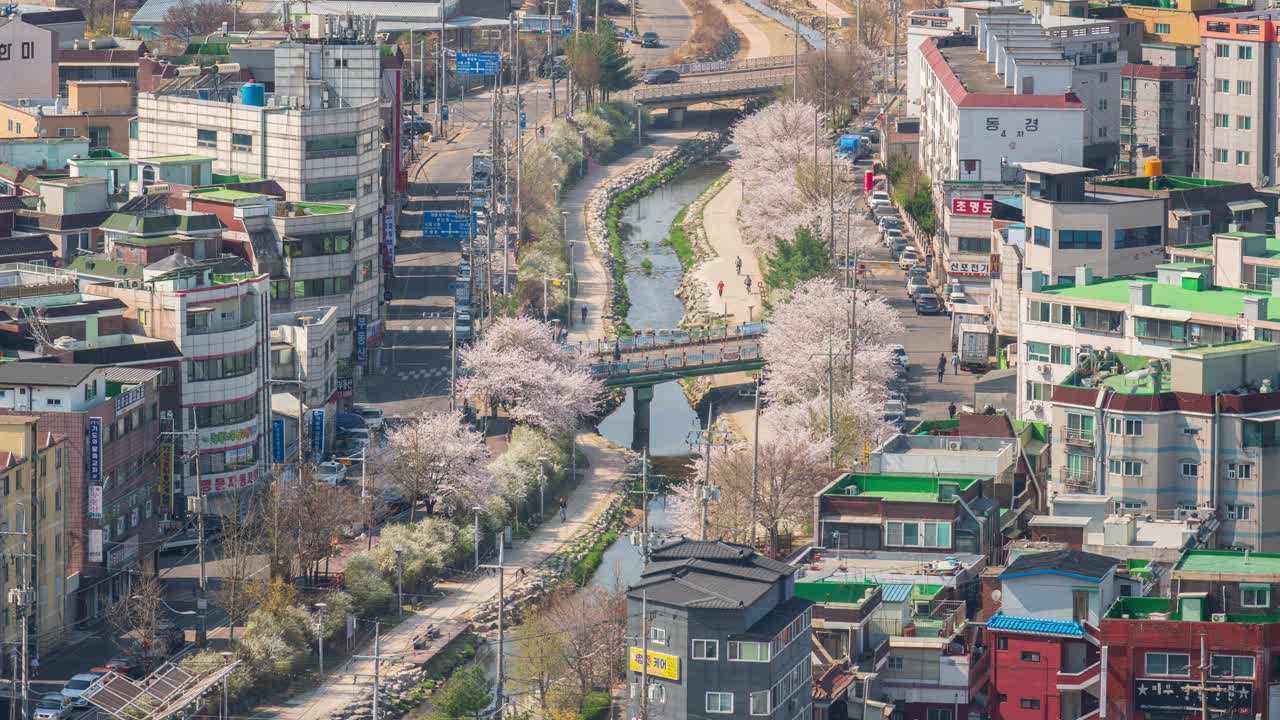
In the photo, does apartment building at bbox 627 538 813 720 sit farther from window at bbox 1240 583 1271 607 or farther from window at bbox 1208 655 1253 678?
window at bbox 1240 583 1271 607

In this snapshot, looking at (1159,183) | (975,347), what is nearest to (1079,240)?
(975,347)

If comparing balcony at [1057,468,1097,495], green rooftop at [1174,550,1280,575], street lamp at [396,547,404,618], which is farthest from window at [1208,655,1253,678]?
street lamp at [396,547,404,618]

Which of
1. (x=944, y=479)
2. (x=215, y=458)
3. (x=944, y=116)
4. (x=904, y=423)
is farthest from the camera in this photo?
(x=944, y=116)

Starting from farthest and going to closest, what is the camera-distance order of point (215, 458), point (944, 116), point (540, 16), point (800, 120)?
point (540, 16) < point (800, 120) < point (944, 116) < point (215, 458)

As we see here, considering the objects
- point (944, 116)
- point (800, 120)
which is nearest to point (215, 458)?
point (944, 116)

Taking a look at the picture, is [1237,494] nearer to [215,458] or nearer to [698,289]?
[215,458]

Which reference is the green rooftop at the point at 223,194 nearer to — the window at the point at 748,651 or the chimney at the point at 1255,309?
the chimney at the point at 1255,309

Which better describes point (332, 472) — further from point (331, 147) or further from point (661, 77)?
point (661, 77)
